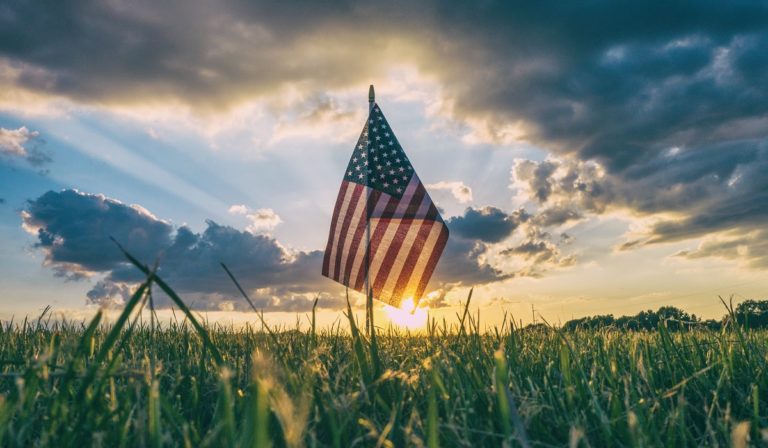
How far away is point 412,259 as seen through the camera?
36.8ft

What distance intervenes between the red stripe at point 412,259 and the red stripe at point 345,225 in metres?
1.24

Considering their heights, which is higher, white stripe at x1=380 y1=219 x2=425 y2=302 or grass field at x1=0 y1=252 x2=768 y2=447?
white stripe at x1=380 y1=219 x2=425 y2=302

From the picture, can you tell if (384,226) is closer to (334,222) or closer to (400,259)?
(400,259)

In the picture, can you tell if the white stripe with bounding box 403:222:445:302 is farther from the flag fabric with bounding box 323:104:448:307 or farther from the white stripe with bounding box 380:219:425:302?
the white stripe with bounding box 380:219:425:302

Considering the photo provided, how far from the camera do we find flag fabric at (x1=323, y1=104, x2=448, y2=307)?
1119 centimetres

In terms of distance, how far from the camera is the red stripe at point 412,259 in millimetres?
10992

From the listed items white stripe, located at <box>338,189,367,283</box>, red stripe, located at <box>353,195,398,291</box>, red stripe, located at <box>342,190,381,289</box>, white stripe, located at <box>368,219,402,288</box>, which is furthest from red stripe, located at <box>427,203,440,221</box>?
white stripe, located at <box>338,189,367,283</box>

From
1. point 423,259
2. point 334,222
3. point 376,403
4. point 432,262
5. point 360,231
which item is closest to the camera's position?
point 376,403

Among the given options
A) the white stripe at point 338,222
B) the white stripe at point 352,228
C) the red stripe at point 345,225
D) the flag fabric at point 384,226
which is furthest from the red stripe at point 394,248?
the white stripe at point 338,222

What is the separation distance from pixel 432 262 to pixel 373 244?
123 centimetres

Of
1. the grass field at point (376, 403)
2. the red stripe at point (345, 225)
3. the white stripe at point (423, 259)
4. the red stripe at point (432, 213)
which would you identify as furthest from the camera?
the red stripe at point (432, 213)

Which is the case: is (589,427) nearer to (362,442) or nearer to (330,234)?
(362,442)

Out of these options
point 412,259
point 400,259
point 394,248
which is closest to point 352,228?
point 394,248

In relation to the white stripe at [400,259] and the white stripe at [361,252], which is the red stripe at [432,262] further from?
the white stripe at [361,252]
